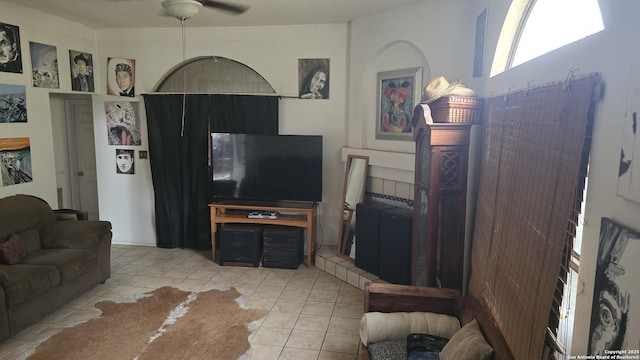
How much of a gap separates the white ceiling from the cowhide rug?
2815mm

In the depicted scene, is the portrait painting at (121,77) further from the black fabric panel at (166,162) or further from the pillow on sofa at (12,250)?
the pillow on sofa at (12,250)

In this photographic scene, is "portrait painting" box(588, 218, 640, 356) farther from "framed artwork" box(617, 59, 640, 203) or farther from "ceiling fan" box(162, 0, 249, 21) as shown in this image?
"ceiling fan" box(162, 0, 249, 21)

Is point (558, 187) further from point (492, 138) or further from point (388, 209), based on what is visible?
point (388, 209)

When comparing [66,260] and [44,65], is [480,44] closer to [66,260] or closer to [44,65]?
[66,260]

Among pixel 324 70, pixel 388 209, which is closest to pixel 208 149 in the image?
pixel 324 70

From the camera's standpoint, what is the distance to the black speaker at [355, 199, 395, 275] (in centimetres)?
403

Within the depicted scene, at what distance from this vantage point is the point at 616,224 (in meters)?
1.18

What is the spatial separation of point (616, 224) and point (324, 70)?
399cm

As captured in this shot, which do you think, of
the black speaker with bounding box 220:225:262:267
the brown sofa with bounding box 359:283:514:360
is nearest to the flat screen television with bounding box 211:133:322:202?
the black speaker with bounding box 220:225:262:267

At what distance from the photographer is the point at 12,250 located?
3.49 meters

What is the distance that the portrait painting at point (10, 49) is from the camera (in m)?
3.99

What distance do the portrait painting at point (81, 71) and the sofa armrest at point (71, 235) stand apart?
5.97ft

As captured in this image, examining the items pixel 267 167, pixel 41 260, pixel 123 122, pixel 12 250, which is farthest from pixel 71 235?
pixel 267 167

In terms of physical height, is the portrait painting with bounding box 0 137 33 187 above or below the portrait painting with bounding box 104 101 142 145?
below
